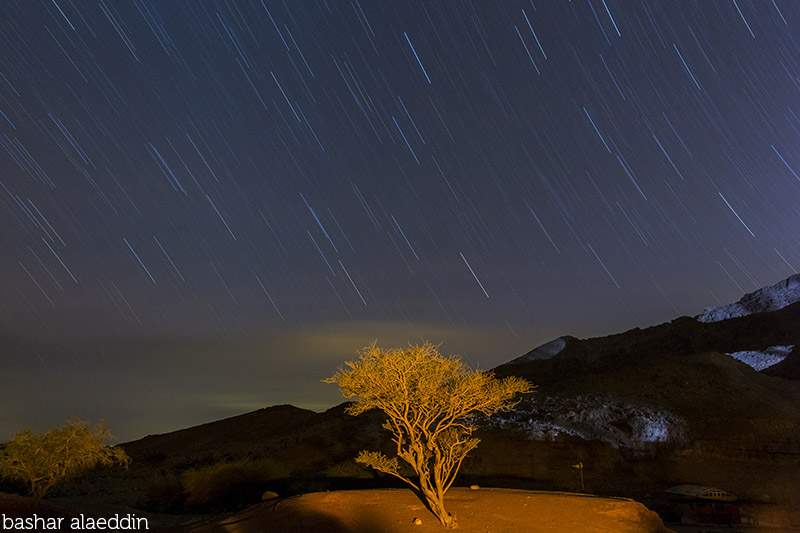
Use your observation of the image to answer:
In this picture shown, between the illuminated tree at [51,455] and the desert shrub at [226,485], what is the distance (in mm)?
11240

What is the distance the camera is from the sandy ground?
70.7 feet

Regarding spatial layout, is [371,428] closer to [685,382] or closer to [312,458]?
[312,458]

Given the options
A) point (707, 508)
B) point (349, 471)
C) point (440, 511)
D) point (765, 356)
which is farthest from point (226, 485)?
point (765, 356)

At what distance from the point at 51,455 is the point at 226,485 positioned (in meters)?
15.3

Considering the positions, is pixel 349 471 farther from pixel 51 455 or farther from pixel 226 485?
pixel 51 455

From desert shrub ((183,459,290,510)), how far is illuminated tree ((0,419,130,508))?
11.2 m

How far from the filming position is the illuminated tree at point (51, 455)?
31750mm

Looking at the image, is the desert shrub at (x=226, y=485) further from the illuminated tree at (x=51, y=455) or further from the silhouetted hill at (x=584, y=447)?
the illuminated tree at (x=51, y=455)

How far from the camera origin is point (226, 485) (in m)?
44.5

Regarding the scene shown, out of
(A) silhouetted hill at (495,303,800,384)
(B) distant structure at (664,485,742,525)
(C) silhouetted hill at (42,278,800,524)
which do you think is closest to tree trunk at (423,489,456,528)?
(B) distant structure at (664,485,742,525)

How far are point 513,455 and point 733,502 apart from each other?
19.8 metres

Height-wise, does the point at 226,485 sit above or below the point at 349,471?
above

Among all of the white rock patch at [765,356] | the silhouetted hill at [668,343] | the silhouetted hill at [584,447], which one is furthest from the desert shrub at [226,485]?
the white rock patch at [765,356]

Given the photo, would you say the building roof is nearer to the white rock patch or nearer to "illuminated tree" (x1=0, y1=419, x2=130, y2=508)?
"illuminated tree" (x1=0, y1=419, x2=130, y2=508)
